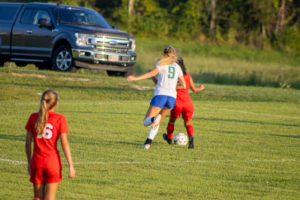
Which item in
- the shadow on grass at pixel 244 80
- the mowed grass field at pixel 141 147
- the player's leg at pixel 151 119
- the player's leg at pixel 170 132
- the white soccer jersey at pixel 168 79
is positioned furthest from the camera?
the shadow on grass at pixel 244 80

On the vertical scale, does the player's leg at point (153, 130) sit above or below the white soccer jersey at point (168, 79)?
below

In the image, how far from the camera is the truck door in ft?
74.4

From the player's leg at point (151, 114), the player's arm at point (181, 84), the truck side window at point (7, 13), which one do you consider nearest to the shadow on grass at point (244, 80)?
the truck side window at point (7, 13)

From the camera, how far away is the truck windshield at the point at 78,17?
23.2m

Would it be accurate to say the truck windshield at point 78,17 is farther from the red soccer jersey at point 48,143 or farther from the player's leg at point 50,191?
the player's leg at point 50,191

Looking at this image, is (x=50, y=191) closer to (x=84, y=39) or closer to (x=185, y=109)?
(x=185, y=109)

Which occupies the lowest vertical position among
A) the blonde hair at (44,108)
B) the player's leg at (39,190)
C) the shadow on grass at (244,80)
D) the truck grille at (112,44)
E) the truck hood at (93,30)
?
the shadow on grass at (244,80)

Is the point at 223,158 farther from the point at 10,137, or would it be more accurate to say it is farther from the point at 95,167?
the point at 10,137

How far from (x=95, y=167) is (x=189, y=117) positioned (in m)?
2.69

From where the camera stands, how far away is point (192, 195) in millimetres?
7801

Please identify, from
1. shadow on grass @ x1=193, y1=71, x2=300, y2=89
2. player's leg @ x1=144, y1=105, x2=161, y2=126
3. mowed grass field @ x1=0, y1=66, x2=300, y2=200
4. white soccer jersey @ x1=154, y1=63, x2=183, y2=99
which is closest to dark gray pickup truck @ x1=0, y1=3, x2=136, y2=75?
mowed grass field @ x1=0, y1=66, x2=300, y2=200

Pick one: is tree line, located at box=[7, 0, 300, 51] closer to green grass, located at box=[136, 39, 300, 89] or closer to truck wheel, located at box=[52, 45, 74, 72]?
green grass, located at box=[136, 39, 300, 89]

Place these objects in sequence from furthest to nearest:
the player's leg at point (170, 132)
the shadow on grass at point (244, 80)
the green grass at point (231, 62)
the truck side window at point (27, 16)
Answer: the green grass at point (231, 62) < the shadow on grass at point (244, 80) < the truck side window at point (27, 16) < the player's leg at point (170, 132)

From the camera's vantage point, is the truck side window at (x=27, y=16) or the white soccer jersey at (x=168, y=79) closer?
the white soccer jersey at (x=168, y=79)
